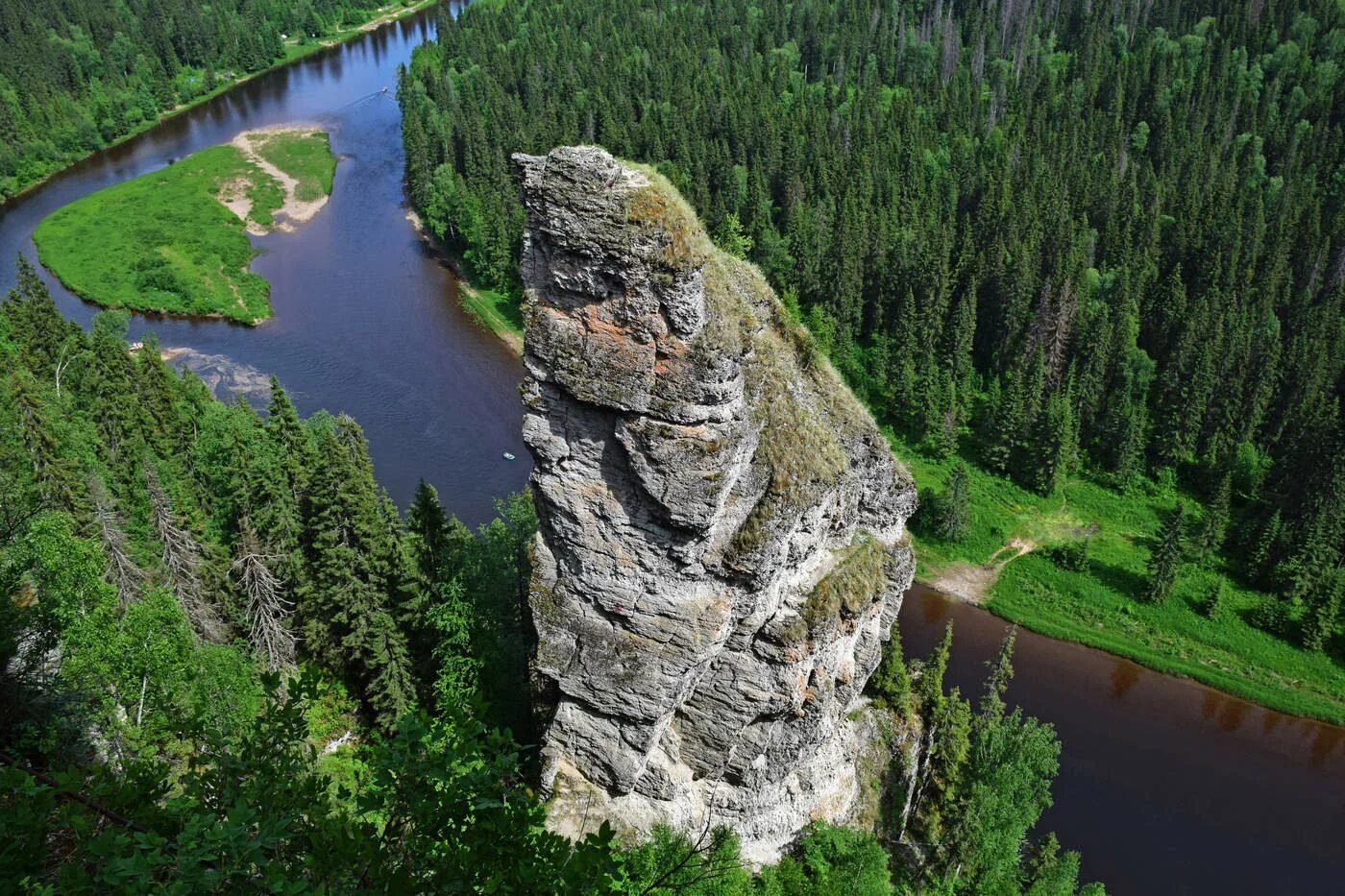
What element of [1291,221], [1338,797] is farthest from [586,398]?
[1291,221]

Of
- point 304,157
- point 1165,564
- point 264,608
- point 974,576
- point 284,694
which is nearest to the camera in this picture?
point 284,694

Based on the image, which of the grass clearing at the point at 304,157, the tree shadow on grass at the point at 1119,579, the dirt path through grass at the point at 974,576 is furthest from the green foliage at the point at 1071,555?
the grass clearing at the point at 304,157

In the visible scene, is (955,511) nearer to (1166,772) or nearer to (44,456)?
(1166,772)

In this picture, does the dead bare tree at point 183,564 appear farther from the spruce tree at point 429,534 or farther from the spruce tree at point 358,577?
the spruce tree at point 429,534

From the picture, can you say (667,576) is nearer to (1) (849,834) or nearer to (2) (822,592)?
(2) (822,592)

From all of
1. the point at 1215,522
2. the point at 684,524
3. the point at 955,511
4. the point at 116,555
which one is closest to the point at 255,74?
the point at 955,511

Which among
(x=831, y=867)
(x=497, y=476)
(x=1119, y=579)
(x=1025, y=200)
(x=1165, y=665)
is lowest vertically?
(x=1165, y=665)
